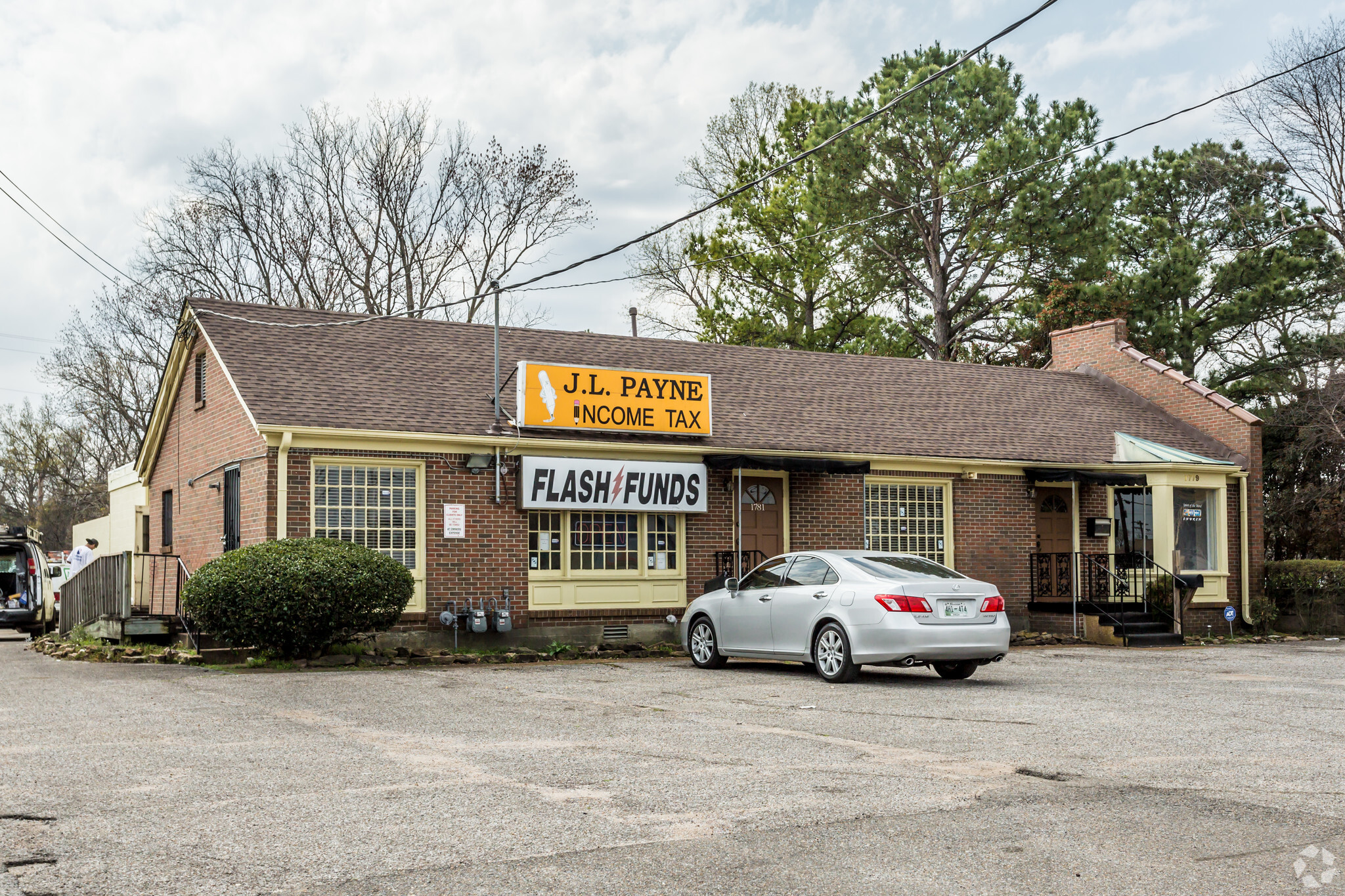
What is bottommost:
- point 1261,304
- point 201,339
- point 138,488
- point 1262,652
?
point 1262,652

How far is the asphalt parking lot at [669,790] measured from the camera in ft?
17.4

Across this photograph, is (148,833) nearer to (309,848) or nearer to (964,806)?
(309,848)

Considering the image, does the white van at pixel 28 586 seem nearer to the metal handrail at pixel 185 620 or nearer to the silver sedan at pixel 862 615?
the metal handrail at pixel 185 620

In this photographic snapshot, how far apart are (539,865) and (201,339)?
16.8m

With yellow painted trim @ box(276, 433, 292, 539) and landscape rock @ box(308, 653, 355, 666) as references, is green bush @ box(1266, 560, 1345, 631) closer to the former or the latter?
landscape rock @ box(308, 653, 355, 666)

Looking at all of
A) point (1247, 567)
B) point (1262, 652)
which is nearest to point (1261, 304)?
point (1247, 567)

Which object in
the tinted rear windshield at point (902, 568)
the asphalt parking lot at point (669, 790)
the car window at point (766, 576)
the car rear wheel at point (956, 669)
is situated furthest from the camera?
the car window at point (766, 576)

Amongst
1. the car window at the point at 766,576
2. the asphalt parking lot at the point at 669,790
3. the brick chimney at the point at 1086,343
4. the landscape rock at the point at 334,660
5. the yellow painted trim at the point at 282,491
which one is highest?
the brick chimney at the point at 1086,343

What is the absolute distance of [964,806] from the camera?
6598 mm

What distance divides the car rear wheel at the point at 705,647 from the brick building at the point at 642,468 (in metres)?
3.25

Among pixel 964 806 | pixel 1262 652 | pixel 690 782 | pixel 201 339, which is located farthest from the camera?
pixel 201 339

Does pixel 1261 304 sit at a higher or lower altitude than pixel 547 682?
higher

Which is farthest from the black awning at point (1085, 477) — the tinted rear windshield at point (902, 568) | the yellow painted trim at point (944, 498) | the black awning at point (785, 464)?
the tinted rear windshield at point (902, 568)

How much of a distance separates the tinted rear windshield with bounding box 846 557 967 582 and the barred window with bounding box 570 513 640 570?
19.1 feet
